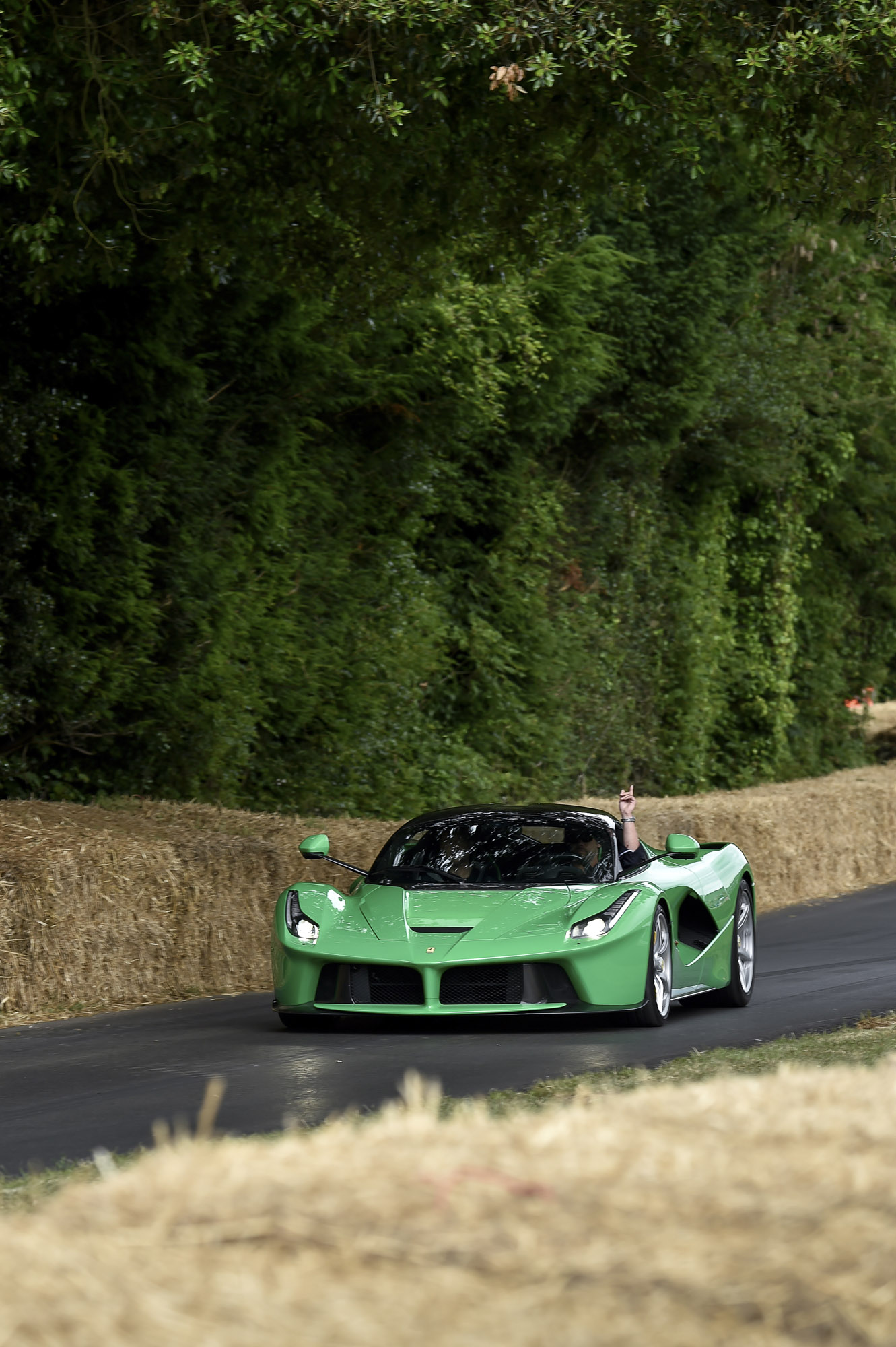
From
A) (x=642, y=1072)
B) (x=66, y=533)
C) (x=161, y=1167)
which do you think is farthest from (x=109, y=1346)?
(x=66, y=533)

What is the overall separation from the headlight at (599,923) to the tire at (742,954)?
5.56ft

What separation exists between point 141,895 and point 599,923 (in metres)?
3.73

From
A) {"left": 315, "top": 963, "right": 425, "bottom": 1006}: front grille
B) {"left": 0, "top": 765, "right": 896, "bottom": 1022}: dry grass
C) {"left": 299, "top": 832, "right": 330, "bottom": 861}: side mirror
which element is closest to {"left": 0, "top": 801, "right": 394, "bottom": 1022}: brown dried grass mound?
{"left": 0, "top": 765, "right": 896, "bottom": 1022}: dry grass

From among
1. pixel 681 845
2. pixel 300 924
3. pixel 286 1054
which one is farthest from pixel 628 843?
pixel 286 1054

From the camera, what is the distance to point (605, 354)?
23656 millimetres

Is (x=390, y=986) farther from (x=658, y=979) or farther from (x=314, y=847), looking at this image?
(x=658, y=979)

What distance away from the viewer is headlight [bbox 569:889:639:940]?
10055mm

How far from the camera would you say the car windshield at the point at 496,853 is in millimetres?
Answer: 10953

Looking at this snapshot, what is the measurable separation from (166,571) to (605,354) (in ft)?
28.7

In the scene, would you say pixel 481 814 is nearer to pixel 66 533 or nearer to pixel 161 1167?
pixel 66 533

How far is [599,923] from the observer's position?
1012 cm

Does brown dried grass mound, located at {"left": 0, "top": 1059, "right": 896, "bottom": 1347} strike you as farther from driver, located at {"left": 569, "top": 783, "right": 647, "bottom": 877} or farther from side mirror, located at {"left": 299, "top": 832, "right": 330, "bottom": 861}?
side mirror, located at {"left": 299, "top": 832, "right": 330, "bottom": 861}

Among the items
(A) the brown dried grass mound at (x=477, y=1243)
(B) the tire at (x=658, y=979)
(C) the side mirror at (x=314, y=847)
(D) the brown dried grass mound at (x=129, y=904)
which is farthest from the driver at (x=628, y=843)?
(A) the brown dried grass mound at (x=477, y=1243)

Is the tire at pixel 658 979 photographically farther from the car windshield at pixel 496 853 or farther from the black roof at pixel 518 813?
the black roof at pixel 518 813
